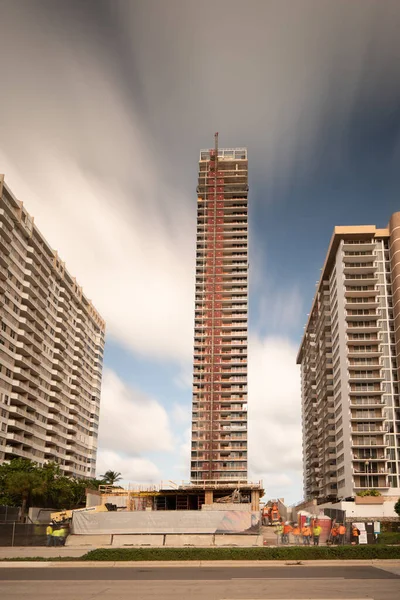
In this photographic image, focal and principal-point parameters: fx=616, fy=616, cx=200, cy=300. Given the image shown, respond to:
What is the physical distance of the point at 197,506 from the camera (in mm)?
107750

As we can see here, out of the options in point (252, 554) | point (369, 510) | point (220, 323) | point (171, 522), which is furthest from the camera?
point (220, 323)

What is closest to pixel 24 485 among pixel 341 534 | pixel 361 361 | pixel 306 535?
pixel 306 535

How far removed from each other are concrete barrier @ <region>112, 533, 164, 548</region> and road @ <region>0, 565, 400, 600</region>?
40.0 ft

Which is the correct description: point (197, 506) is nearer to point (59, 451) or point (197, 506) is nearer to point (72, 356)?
point (59, 451)

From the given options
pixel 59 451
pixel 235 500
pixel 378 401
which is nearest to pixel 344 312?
pixel 378 401

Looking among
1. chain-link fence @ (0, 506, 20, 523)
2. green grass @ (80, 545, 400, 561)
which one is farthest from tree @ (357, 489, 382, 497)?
green grass @ (80, 545, 400, 561)

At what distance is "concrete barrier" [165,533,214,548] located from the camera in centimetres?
4309

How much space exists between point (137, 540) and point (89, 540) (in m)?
3.67

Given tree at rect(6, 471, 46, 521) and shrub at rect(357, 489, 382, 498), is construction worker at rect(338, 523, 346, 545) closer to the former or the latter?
tree at rect(6, 471, 46, 521)

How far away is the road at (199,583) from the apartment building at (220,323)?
104 metres

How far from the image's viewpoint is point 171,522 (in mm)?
45906

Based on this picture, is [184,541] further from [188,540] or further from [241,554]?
[241,554]

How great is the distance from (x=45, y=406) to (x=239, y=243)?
61.2m

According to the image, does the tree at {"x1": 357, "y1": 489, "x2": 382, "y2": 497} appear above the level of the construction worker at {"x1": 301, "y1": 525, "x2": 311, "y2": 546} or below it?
above
